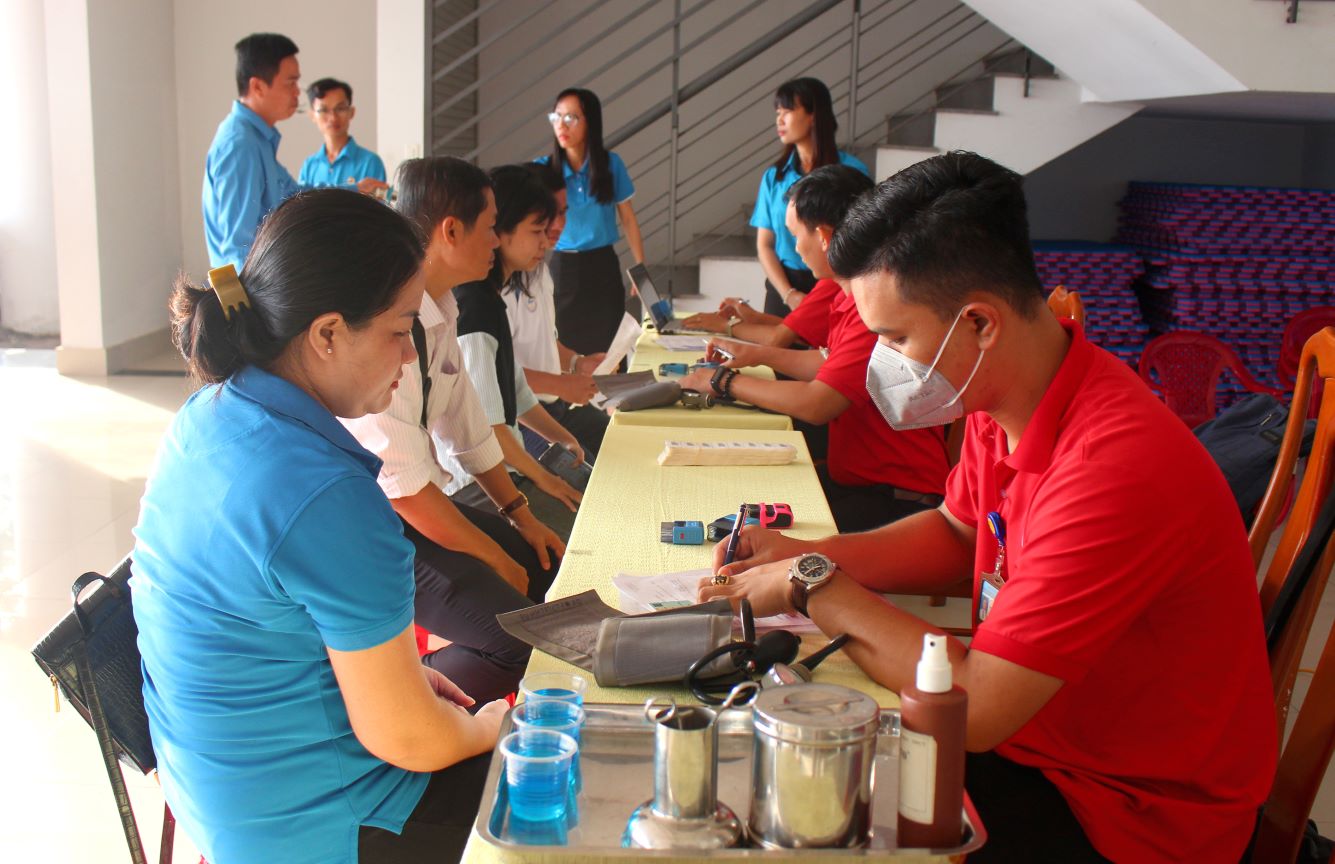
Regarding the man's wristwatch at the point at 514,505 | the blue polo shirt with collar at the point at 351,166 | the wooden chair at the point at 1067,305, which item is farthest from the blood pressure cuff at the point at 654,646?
the blue polo shirt with collar at the point at 351,166

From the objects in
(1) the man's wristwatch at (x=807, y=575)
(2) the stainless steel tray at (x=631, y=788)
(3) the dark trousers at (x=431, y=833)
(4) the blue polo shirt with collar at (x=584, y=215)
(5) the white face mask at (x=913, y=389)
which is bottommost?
(3) the dark trousers at (x=431, y=833)

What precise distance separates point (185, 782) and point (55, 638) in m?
0.23

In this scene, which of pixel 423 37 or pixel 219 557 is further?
pixel 423 37

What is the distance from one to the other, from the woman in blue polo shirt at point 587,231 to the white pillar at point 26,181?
371cm

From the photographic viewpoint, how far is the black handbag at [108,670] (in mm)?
1432

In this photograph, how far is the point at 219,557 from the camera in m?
1.31

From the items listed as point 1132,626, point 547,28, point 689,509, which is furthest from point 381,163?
point 1132,626

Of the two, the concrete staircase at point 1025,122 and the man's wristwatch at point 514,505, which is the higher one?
the concrete staircase at point 1025,122

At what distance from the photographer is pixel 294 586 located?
4.22 ft

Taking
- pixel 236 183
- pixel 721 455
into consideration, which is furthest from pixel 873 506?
pixel 236 183

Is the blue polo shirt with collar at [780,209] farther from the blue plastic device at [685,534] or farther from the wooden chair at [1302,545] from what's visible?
the wooden chair at [1302,545]

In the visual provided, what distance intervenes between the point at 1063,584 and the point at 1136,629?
14cm

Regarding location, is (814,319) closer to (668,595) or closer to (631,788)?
(668,595)

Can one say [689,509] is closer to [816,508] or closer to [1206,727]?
[816,508]
